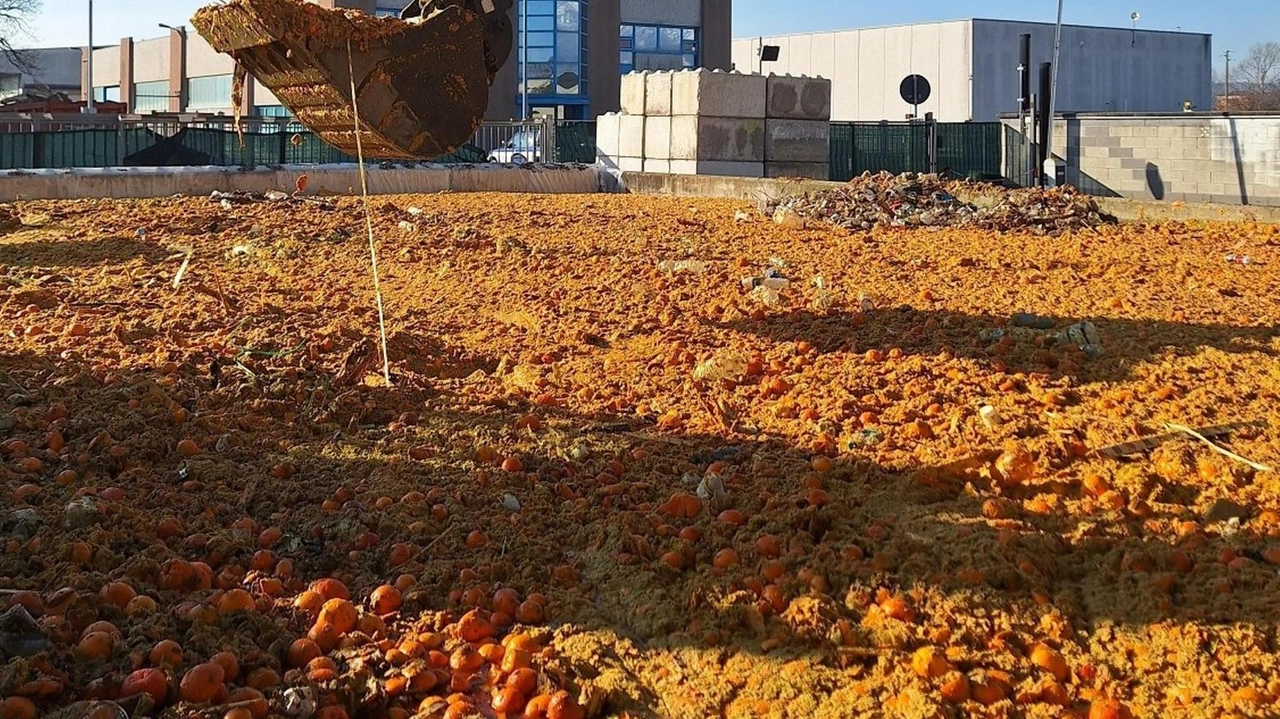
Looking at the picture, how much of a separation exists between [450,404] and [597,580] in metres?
2.10

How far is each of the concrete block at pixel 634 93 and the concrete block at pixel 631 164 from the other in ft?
2.36

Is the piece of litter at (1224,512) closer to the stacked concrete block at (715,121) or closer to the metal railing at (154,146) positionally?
the metal railing at (154,146)

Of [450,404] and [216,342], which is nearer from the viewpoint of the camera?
[450,404]

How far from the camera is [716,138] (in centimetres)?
1894

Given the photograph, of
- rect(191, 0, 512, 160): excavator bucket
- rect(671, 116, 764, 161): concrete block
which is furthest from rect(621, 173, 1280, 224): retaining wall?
rect(191, 0, 512, 160): excavator bucket

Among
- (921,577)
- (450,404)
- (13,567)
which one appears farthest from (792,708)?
(450,404)

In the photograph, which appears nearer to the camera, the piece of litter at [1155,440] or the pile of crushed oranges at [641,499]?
the pile of crushed oranges at [641,499]

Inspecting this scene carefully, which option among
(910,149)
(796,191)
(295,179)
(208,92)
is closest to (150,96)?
(208,92)

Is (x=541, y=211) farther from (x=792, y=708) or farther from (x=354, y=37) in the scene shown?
(x=792, y=708)

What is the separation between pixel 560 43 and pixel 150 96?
85.5 feet

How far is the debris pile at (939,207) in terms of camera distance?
1238cm

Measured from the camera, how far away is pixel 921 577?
391 cm

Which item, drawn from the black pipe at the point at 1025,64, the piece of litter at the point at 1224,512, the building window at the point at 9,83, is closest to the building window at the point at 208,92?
the building window at the point at 9,83

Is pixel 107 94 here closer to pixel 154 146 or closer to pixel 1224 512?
pixel 154 146
